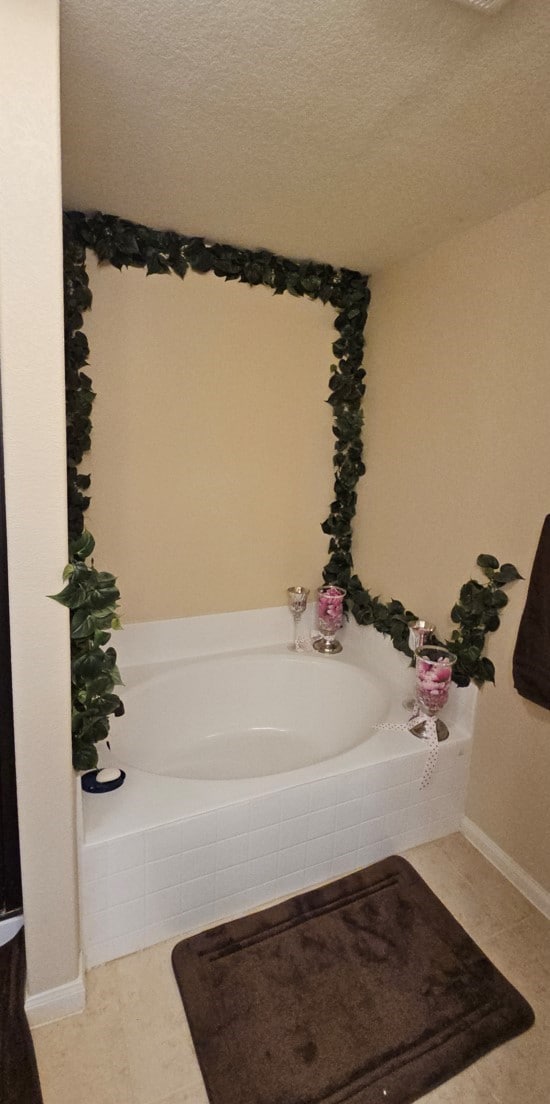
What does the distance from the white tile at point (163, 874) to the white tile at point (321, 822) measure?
1.39ft

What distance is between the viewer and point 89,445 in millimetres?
2068

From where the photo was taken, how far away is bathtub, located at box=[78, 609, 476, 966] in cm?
147

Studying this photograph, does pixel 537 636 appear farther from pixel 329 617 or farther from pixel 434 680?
pixel 329 617

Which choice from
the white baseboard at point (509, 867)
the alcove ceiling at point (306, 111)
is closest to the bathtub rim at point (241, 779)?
the white baseboard at point (509, 867)

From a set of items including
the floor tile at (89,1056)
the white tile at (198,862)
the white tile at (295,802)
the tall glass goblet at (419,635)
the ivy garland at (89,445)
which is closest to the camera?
the floor tile at (89,1056)

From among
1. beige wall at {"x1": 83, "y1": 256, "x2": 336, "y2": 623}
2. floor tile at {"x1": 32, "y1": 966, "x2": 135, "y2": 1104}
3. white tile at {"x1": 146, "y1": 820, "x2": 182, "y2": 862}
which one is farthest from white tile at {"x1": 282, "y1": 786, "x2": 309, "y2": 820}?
beige wall at {"x1": 83, "y1": 256, "x2": 336, "y2": 623}

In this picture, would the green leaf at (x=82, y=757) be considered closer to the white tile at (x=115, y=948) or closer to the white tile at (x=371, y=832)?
the white tile at (x=115, y=948)

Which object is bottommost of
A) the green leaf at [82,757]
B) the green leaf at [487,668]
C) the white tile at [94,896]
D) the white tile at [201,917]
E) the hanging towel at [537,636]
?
the white tile at [201,917]

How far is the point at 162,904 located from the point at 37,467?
4.15 feet

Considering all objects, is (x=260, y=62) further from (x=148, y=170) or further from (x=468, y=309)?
(x=468, y=309)

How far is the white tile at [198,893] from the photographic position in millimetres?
1537

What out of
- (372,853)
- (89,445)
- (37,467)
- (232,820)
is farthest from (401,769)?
(89,445)

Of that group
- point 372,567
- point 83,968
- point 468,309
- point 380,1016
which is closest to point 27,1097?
point 83,968

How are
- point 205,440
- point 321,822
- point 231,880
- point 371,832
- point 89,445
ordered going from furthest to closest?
point 205,440 < point 89,445 < point 371,832 < point 321,822 < point 231,880
